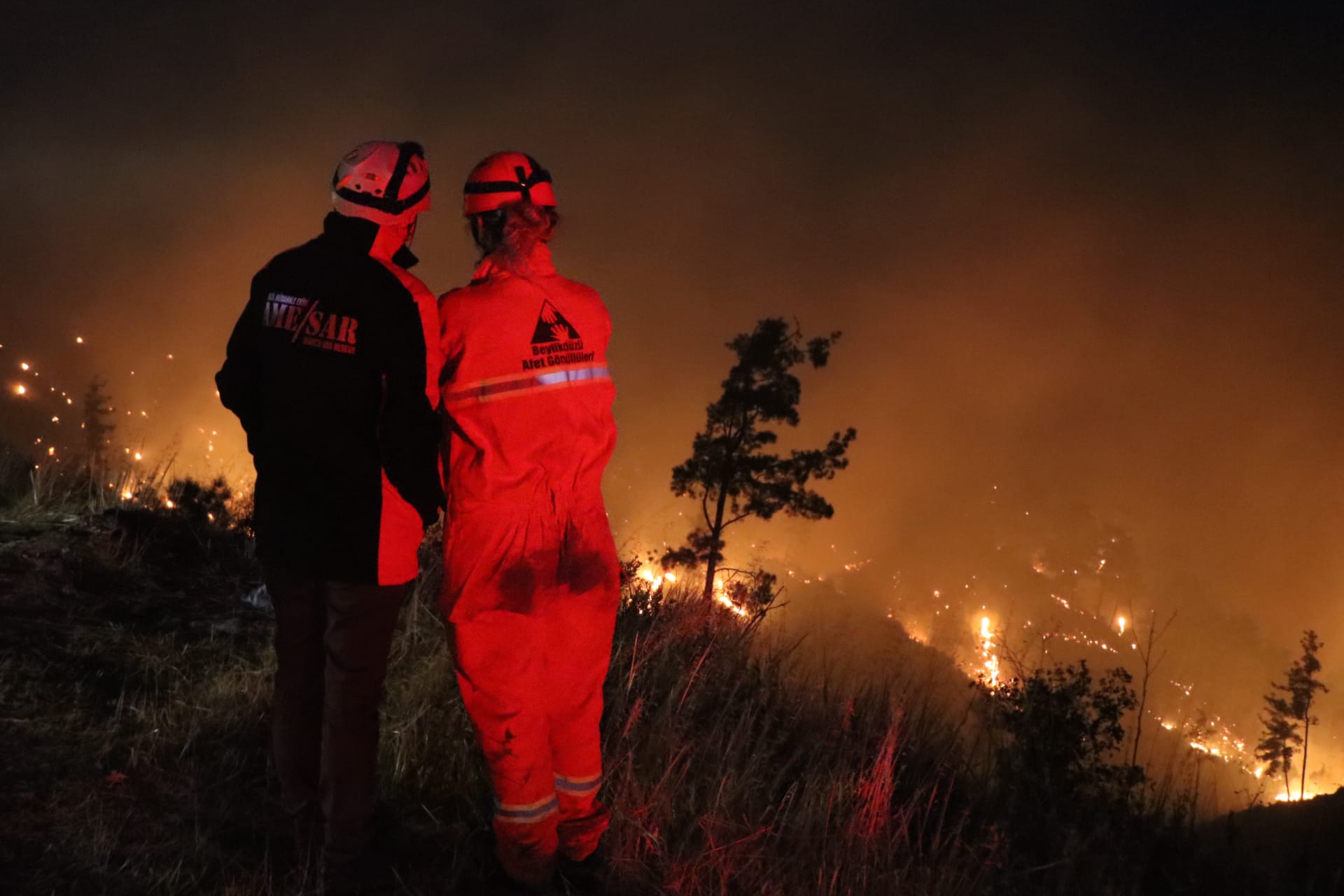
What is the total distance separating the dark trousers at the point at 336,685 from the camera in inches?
106

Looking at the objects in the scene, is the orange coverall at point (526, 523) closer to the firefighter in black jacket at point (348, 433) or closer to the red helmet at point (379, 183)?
the firefighter in black jacket at point (348, 433)

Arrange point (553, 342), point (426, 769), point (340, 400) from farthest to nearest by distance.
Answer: point (426, 769)
point (553, 342)
point (340, 400)

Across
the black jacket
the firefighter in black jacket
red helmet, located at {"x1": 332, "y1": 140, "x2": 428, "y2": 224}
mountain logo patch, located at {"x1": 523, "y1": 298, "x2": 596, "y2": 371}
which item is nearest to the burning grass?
the firefighter in black jacket

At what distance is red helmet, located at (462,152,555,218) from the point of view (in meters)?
2.71

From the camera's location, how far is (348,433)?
8.47 feet

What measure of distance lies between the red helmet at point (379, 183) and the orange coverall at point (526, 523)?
1.14ft

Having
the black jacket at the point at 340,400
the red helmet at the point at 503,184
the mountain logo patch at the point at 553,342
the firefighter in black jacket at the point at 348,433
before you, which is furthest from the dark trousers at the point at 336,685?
the red helmet at the point at 503,184

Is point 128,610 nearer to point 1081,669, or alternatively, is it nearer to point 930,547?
point 1081,669

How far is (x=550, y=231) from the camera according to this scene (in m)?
2.78

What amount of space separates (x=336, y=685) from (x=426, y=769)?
940 mm

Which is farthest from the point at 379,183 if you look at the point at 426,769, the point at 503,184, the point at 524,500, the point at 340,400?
the point at 426,769

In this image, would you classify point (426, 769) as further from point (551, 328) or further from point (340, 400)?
point (551, 328)

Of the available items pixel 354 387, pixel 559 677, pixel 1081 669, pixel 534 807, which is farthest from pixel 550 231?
pixel 1081 669

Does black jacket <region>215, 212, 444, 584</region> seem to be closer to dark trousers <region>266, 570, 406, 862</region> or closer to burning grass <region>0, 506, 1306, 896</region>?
dark trousers <region>266, 570, 406, 862</region>
